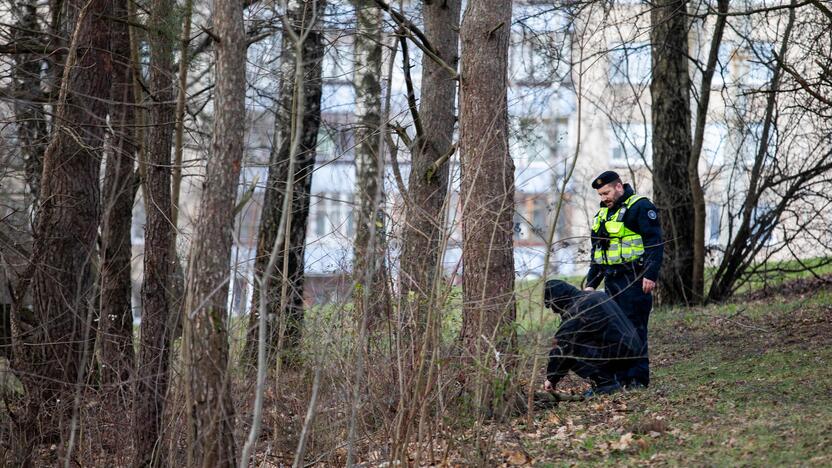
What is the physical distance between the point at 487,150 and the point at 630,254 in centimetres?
151

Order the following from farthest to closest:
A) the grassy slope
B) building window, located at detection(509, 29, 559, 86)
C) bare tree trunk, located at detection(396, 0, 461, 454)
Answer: building window, located at detection(509, 29, 559, 86), bare tree trunk, located at detection(396, 0, 461, 454), the grassy slope

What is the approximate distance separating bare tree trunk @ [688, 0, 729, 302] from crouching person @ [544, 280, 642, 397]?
658cm

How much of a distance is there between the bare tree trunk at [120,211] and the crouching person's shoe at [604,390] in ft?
12.5

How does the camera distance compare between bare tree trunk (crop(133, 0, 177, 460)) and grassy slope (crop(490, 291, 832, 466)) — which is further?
bare tree trunk (crop(133, 0, 177, 460))

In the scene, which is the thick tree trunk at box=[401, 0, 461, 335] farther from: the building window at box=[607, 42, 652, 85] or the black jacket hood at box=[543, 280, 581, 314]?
the building window at box=[607, 42, 652, 85]

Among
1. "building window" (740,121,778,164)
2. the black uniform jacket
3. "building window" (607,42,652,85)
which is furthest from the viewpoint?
"building window" (607,42,652,85)

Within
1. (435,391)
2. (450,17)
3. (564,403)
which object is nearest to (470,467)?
(435,391)

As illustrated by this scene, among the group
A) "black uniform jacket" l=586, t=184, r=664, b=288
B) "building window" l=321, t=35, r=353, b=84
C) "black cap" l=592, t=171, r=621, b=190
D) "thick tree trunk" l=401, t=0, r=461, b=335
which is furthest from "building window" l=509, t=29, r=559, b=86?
"black uniform jacket" l=586, t=184, r=664, b=288

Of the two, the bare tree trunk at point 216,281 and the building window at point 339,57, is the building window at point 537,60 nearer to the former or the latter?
the building window at point 339,57

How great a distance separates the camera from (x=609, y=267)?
7.86 metres

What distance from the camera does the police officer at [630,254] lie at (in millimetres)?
7711

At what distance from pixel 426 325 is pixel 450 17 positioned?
16.5 feet

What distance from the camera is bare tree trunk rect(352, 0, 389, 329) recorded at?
6148 mm

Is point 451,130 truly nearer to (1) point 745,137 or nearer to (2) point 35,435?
(2) point 35,435
